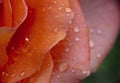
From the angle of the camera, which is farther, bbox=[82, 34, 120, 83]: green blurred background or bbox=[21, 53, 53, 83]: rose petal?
bbox=[82, 34, 120, 83]: green blurred background

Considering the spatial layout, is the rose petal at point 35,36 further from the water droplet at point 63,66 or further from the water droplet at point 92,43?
the water droplet at point 92,43

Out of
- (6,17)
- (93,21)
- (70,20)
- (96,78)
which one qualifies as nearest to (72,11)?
(70,20)

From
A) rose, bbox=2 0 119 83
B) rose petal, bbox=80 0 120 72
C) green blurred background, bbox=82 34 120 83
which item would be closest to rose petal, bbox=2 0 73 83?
rose, bbox=2 0 119 83

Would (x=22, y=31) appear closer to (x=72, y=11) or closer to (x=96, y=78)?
(x=72, y=11)

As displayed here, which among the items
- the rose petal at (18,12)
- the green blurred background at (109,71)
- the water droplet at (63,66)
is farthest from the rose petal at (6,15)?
the green blurred background at (109,71)

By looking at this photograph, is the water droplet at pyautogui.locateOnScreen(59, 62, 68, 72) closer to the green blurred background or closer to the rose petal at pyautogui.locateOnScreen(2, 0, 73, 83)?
the rose petal at pyautogui.locateOnScreen(2, 0, 73, 83)

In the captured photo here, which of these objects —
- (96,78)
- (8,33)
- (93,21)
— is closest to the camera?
(8,33)

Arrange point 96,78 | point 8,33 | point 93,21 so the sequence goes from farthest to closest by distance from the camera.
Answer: point 96,78 → point 93,21 → point 8,33

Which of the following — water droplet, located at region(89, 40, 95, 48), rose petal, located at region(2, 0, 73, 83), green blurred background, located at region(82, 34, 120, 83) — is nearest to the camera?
rose petal, located at region(2, 0, 73, 83)
